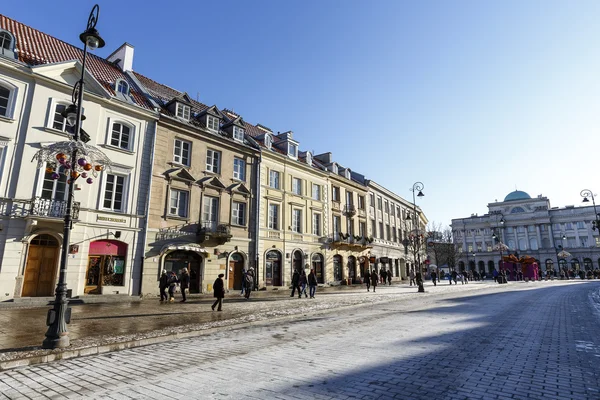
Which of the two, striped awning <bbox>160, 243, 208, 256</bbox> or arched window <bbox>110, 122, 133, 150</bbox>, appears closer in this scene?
arched window <bbox>110, 122, 133, 150</bbox>

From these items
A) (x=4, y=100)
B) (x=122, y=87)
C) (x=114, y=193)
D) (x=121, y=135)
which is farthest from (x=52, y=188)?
(x=122, y=87)

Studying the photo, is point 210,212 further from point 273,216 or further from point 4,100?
point 4,100

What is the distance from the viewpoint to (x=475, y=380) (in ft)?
16.9

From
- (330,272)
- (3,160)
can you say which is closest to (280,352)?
(3,160)

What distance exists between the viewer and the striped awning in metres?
20.2

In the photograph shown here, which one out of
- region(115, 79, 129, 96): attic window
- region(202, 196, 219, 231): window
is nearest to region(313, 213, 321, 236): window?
region(202, 196, 219, 231): window

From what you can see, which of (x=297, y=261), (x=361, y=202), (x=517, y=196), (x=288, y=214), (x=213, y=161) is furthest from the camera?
(x=517, y=196)

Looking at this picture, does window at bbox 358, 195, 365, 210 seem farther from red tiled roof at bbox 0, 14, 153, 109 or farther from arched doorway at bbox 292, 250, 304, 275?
red tiled roof at bbox 0, 14, 153, 109

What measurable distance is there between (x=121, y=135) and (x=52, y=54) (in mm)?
6271

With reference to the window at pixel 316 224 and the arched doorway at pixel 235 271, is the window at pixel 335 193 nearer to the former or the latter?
the window at pixel 316 224

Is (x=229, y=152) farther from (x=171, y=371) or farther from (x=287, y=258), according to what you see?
(x=171, y=371)

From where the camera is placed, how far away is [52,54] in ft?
64.8

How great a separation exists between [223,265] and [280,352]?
16979 millimetres

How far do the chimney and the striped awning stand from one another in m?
14.0
